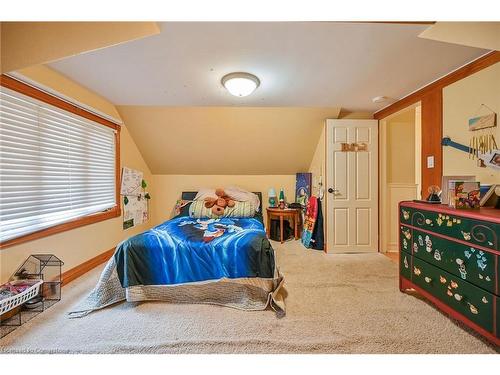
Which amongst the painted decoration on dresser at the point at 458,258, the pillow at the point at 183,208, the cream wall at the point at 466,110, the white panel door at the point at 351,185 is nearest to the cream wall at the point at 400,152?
the white panel door at the point at 351,185

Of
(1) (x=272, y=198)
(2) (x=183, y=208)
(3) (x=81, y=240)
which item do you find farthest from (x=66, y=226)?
(1) (x=272, y=198)

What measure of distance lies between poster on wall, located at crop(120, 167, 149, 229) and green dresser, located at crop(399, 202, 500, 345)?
3.41m

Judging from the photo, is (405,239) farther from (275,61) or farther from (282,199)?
(282,199)

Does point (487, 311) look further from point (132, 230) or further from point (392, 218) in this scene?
point (132, 230)

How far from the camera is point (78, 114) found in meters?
2.32

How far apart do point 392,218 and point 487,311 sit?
80.9 inches

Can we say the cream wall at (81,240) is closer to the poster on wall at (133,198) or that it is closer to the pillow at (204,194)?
the poster on wall at (133,198)

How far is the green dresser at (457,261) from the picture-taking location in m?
1.25

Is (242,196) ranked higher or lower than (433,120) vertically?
lower

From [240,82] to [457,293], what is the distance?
2.30 metres

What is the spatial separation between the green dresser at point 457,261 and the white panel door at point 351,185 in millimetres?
1155

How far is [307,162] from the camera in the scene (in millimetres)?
3748

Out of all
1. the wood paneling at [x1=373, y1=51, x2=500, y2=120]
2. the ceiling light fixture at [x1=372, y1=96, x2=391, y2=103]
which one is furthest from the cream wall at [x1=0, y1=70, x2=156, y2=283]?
the wood paneling at [x1=373, y1=51, x2=500, y2=120]

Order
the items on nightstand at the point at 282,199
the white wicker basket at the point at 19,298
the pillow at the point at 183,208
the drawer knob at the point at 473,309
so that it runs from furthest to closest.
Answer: the items on nightstand at the point at 282,199
the pillow at the point at 183,208
the white wicker basket at the point at 19,298
the drawer knob at the point at 473,309
